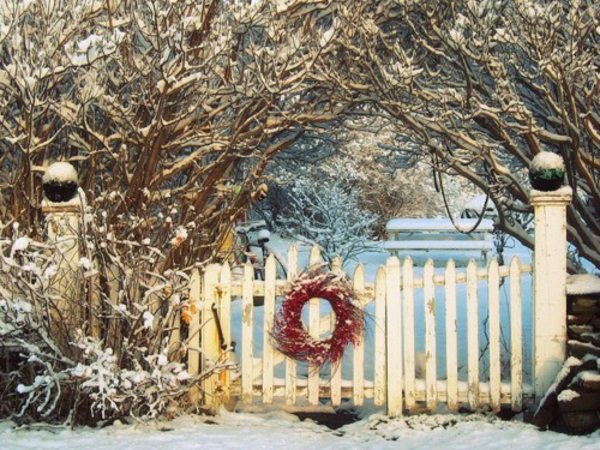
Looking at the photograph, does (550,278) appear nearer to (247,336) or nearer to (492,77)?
(492,77)

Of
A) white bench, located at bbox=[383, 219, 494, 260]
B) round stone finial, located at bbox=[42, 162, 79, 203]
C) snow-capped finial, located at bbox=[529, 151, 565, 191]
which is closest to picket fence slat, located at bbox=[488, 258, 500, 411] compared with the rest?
snow-capped finial, located at bbox=[529, 151, 565, 191]

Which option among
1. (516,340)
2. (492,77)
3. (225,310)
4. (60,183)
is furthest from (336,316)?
(492,77)

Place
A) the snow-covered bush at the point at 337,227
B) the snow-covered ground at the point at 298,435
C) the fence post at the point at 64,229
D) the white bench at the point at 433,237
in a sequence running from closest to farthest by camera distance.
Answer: the snow-covered ground at the point at 298,435 → the fence post at the point at 64,229 → the snow-covered bush at the point at 337,227 → the white bench at the point at 433,237

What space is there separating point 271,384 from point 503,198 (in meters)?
3.05

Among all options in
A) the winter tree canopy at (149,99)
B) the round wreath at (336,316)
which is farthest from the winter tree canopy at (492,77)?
the round wreath at (336,316)

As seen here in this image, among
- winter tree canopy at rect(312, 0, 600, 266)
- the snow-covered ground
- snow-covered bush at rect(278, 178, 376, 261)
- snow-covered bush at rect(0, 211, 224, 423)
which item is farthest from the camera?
snow-covered bush at rect(278, 178, 376, 261)

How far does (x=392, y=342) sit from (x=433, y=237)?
9.48 m

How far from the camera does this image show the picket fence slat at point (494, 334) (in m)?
5.73

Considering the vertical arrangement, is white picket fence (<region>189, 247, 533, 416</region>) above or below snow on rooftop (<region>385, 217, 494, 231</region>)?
below

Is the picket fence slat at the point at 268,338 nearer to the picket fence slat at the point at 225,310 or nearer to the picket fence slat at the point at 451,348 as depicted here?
the picket fence slat at the point at 225,310

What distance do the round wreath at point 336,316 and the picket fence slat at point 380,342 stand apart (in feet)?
0.43

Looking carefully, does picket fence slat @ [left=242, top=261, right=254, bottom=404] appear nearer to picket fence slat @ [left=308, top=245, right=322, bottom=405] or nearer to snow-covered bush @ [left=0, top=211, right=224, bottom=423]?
snow-covered bush @ [left=0, top=211, right=224, bottom=423]

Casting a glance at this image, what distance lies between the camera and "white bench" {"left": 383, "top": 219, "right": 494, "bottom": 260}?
1388 cm

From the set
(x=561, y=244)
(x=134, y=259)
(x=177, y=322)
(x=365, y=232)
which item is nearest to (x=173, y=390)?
(x=177, y=322)
